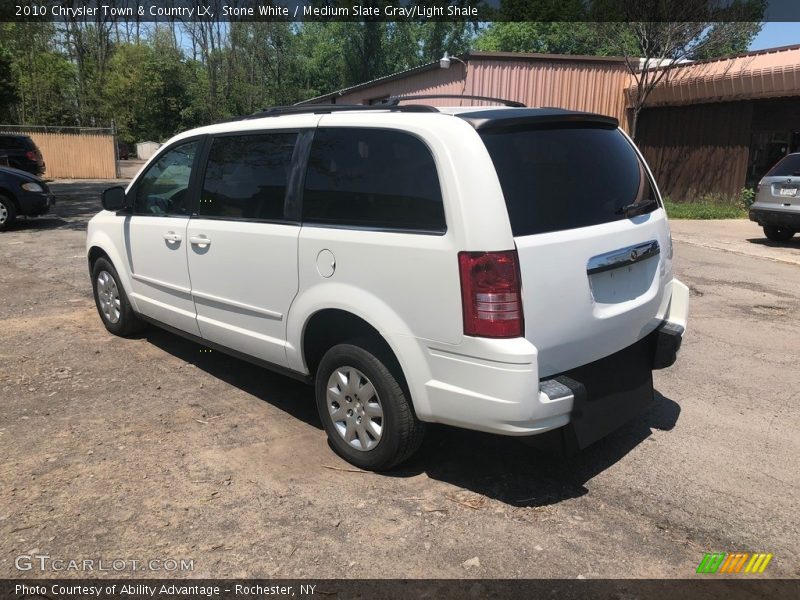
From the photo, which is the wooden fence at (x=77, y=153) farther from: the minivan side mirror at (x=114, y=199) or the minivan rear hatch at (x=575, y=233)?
the minivan rear hatch at (x=575, y=233)

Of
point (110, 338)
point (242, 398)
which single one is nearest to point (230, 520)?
point (242, 398)

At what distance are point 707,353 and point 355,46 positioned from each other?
3970 centimetres

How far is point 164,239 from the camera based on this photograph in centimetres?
473

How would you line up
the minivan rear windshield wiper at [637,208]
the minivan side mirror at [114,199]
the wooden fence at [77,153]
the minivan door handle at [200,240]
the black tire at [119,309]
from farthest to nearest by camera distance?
the wooden fence at [77,153] → the black tire at [119,309] → the minivan side mirror at [114,199] → the minivan door handle at [200,240] → the minivan rear windshield wiper at [637,208]

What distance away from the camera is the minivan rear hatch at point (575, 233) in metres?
2.94

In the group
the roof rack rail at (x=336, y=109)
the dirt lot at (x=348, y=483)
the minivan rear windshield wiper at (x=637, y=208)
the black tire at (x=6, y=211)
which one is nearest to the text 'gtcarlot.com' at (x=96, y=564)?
the dirt lot at (x=348, y=483)

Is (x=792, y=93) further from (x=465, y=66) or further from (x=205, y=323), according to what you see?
(x=205, y=323)

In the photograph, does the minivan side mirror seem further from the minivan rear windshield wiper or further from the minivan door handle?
the minivan rear windshield wiper

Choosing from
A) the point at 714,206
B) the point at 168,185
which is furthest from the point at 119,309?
the point at 714,206

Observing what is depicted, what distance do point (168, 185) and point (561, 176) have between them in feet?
10.1

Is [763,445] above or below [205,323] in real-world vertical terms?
below

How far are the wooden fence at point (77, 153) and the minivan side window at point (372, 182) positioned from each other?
29.1 meters

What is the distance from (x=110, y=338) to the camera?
5793 mm

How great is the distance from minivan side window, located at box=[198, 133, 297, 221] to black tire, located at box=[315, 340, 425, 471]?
952mm
